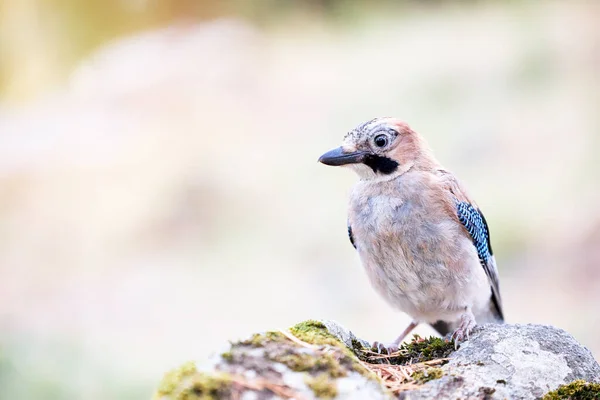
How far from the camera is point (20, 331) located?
805 cm

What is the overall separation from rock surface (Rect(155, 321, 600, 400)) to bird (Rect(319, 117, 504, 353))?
0.56 meters

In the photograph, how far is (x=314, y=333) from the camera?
259 cm

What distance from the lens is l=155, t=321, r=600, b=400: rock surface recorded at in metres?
2.07

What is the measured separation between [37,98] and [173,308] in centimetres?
339

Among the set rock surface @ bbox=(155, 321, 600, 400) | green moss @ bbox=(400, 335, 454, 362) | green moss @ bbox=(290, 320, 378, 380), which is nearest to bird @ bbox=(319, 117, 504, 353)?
green moss @ bbox=(400, 335, 454, 362)

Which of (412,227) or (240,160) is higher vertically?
(240,160)

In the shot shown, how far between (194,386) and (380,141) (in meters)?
2.26

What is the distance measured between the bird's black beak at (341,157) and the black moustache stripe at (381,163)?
4 centimetres

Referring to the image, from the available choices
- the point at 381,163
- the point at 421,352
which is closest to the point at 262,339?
the point at 421,352

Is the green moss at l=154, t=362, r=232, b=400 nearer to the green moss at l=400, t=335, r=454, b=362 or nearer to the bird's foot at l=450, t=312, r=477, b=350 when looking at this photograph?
the green moss at l=400, t=335, r=454, b=362

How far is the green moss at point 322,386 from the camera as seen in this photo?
2.08 meters

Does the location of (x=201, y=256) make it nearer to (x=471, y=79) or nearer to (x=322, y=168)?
(x=322, y=168)

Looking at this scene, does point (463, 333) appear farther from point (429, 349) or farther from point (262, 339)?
point (262, 339)

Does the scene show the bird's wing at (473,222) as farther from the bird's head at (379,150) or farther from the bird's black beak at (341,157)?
the bird's black beak at (341,157)
